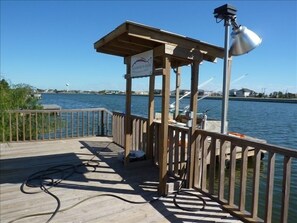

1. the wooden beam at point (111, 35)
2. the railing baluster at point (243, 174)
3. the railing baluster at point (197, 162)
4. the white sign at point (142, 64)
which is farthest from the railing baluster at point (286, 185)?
the wooden beam at point (111, 35)

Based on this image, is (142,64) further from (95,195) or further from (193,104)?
(95,195)

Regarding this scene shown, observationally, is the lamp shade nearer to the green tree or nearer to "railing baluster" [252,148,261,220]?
"railing baluster" [252,148,261,220]

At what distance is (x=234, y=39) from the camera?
343 centimetres

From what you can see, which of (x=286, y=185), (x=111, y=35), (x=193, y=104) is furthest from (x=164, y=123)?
(x=286, y=185)

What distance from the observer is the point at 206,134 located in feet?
11.0

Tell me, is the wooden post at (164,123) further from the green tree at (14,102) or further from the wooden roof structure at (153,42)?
the green tree at (14,102)

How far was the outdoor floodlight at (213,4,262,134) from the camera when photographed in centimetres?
333

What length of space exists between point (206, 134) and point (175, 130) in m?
0.66

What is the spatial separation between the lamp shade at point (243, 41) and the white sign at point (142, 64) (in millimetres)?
1035

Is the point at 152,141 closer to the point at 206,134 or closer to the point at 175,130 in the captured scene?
the point at 175,130

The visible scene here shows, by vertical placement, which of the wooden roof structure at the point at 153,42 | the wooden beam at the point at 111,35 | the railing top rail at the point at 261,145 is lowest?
the railing top rail at the point at 261,145

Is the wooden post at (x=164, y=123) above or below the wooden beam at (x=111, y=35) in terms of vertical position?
below

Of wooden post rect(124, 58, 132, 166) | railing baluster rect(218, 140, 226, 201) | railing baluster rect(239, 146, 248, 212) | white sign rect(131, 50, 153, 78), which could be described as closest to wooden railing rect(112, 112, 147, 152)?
wooden post rect(124, 58, 132, 166)

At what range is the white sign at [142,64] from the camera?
11.8ft
